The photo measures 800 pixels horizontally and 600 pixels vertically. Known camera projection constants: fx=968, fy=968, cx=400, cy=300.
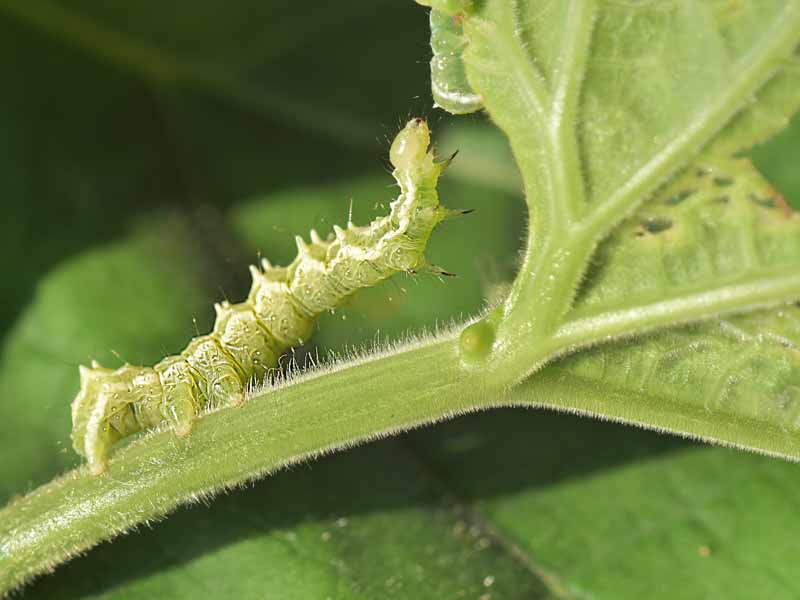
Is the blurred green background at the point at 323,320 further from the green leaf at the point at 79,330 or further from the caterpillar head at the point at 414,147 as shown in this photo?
the caterpillar head at the point at 414,147

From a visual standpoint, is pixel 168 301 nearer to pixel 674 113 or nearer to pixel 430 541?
pixel 430 541

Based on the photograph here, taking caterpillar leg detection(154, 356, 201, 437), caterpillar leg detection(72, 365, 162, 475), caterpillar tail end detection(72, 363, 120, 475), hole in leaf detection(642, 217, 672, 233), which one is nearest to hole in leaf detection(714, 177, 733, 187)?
hole in leaf detection(642, 217, 672, 233)

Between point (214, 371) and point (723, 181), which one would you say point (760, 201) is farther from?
point (214, 371)

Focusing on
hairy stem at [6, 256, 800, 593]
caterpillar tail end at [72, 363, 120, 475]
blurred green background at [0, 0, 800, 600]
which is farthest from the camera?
blurred green background at [0, 0, 800, 600]

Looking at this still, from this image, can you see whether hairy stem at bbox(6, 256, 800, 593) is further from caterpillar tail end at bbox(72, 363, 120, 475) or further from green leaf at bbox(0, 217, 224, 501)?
green leaf at bbox(0, 217, 224, 501)

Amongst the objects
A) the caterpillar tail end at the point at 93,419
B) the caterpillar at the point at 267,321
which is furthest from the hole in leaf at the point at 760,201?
the caterpillar tail end at the point at 93,419

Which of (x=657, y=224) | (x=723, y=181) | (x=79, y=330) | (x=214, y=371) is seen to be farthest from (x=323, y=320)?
(x=723, y=181)

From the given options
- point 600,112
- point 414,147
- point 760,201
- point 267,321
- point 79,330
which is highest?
point 600,112
